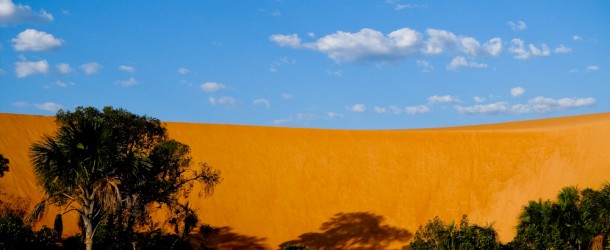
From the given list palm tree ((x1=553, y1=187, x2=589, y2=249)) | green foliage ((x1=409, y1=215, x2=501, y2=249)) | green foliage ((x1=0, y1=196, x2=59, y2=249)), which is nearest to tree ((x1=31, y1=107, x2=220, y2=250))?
green foliage ((x1=0, y1=196, x2=59, y2=249))

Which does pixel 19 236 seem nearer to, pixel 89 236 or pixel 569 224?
pixel 89 236

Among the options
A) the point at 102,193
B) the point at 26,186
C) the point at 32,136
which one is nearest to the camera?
the point at 102,193

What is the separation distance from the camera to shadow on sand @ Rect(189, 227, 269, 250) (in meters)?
34.9

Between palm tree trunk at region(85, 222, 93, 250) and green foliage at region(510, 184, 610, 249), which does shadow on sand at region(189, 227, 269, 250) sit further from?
green foliage at region(510, 184, 610, 249)

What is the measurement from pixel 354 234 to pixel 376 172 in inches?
372

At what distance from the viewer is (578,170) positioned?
4100 cm

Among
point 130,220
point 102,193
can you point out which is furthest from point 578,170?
point 102,193

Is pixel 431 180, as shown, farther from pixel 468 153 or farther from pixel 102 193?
pixel 102 193

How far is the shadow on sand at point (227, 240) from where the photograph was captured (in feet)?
115

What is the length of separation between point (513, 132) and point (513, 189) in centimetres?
794

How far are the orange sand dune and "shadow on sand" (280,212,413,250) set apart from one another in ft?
2.47

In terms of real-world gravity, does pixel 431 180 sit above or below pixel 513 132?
below

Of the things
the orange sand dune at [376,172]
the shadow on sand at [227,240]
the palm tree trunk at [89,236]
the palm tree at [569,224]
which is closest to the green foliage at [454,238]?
the palm tree at [569,224]

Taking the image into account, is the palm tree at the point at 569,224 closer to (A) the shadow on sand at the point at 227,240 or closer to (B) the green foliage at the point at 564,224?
(B) the green foliage at the point at 564,224
